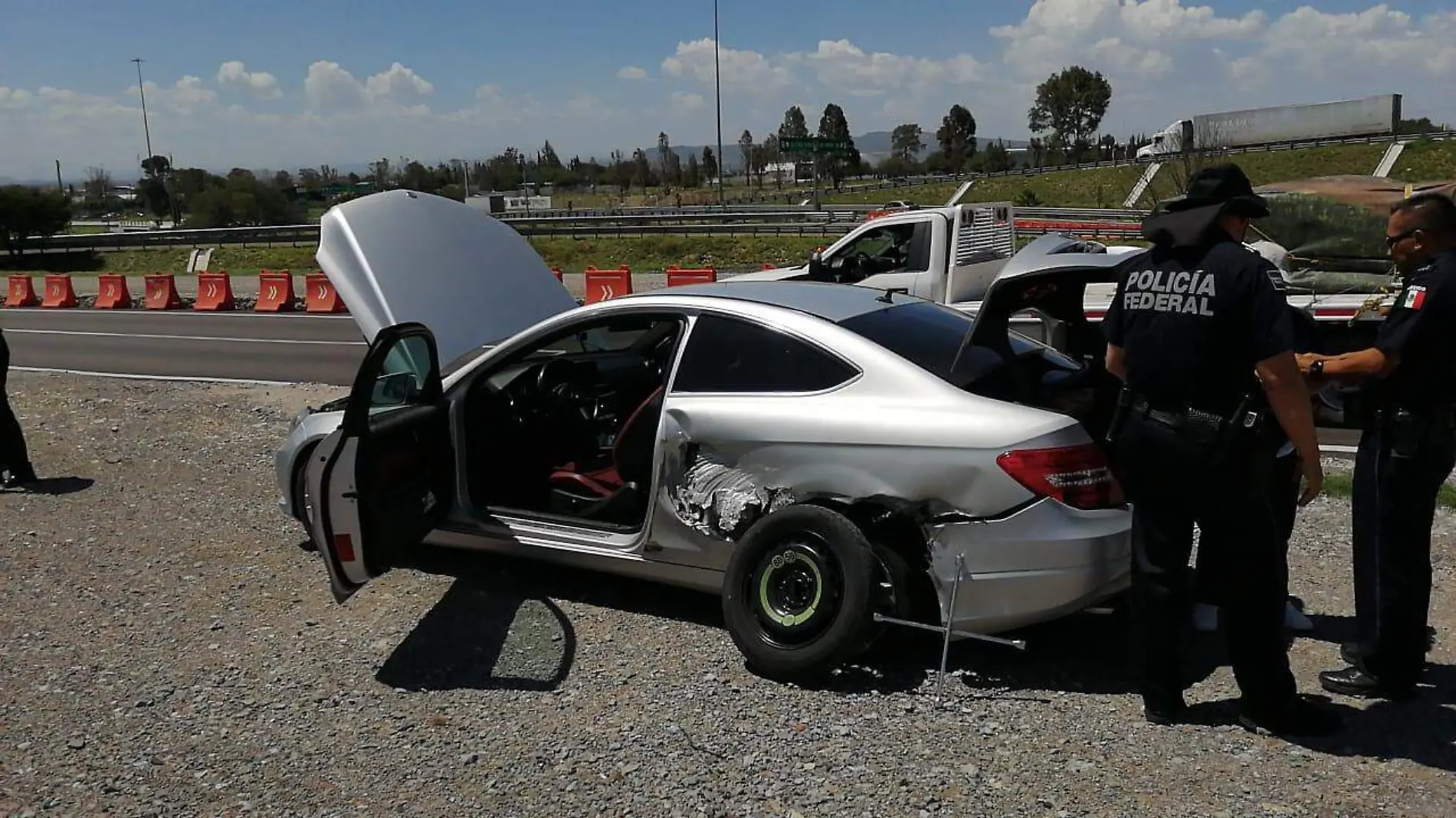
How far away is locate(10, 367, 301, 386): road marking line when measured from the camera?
12797 mm

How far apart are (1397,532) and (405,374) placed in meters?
4.04

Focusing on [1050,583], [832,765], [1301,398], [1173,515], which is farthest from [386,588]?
[1301,398]

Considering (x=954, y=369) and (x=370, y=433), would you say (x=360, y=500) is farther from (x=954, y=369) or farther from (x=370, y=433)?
(x=954, y=369)

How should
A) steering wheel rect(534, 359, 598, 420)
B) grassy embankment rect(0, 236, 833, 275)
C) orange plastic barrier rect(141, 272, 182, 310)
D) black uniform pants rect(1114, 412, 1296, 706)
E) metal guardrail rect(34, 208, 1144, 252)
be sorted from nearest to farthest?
black uniform pants rect(1114, 412, 1296, 706) < steering wheel rect(534, 359, 598, 420) < orange plastic barrier rect(141, 272, 182, 310) < grassy embankment rect(0, 236, 833, 275) < metal guardrail rect(34, 208, 1144, 252)

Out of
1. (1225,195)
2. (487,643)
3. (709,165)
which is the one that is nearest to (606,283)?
(487,643)

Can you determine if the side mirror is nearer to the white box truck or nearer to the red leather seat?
the red leather seat

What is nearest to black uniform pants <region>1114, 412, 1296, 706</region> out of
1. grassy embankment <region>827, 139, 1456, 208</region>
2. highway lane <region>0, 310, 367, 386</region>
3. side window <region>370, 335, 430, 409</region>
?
side window <region>370, 335, 430, 409</region>

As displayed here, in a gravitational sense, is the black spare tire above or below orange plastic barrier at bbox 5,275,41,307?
above

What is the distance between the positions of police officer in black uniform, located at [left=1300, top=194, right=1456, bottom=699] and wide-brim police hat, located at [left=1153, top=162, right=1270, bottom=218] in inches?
24.3

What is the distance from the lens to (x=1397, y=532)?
3852 mm

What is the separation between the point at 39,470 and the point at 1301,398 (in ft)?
27.2

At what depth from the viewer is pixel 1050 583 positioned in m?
3.90

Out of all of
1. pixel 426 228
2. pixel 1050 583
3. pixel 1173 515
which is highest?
pixel 426 228

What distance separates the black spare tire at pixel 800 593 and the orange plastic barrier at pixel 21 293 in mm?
28830
